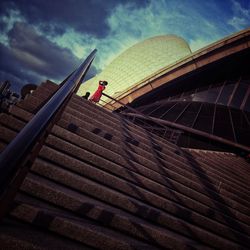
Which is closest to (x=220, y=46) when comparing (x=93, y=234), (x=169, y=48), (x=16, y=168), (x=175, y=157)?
(x=175, y=157)

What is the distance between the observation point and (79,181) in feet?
8.55

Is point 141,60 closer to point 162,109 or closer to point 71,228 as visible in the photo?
point 162,109

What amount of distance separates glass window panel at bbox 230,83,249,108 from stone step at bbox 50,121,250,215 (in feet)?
24.4

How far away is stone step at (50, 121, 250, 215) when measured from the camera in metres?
3.38

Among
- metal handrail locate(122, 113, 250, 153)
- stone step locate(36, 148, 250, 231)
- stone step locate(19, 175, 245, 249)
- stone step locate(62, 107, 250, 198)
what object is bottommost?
stone step locate(19, 175, 245, 249)

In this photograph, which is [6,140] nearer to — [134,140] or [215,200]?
[134,140]

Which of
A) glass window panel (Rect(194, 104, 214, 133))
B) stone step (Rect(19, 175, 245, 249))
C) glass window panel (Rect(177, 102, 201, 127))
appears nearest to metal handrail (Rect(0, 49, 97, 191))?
stone step (Rect(19, 175, 245, 249))

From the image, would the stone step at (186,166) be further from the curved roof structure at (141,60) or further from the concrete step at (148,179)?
the curved roof structure at (141,60)

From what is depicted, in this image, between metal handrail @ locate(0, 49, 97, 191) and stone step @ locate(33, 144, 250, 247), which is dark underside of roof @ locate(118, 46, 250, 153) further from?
metal handrail @ locate(0, 49, 97, 191)

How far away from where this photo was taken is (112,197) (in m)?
2.66

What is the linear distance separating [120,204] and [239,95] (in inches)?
387

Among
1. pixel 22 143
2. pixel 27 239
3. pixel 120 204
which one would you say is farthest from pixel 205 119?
pixel 22 143

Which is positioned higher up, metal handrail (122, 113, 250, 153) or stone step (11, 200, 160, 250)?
metal handrail (122, 113, 250, 153)

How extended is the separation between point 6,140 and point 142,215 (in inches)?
66.8
